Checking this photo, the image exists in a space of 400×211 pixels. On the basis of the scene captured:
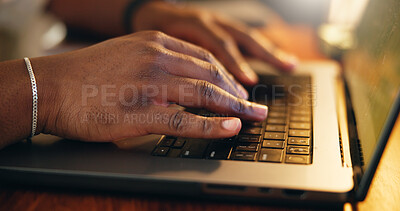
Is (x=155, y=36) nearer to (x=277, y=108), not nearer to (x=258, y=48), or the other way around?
(x=277, y=108)

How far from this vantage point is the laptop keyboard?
1.40 feet

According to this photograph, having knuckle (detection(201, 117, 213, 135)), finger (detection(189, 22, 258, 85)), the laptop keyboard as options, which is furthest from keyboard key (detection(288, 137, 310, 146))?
finger (detection(189, 22, 258, 85))

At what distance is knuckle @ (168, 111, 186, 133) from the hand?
0.29m

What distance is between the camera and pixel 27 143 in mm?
475

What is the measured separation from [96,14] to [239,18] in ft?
1.55

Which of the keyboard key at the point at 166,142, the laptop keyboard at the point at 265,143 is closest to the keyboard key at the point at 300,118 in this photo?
the laptop keyboard at the point at 265,143

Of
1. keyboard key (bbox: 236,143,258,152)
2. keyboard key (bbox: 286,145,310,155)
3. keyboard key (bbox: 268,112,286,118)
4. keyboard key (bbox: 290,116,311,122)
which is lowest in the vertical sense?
keyboard key (bbox: 268,112,286,118)

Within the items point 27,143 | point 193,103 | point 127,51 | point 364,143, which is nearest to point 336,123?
point 364,143

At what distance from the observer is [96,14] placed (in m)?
0.97

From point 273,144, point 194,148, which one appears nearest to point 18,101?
point 194,148

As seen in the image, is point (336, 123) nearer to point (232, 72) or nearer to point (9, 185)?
point (232, 72)

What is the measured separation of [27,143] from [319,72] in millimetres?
625

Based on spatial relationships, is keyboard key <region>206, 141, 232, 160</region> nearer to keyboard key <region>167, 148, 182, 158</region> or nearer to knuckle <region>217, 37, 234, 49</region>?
keyboard key <region>167, 148, 182, 158</region>

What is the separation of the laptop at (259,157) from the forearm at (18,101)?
23mm
